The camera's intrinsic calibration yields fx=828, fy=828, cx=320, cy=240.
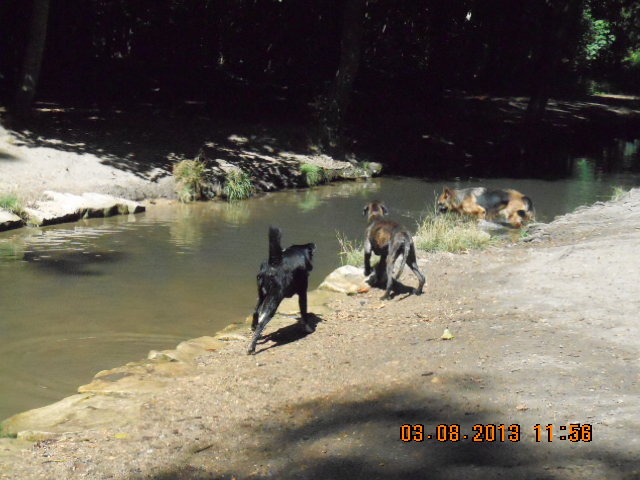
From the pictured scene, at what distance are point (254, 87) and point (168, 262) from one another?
1634cm

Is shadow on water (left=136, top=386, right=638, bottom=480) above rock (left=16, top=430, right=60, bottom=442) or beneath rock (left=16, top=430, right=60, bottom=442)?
above

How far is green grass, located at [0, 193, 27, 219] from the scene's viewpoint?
16062 mm

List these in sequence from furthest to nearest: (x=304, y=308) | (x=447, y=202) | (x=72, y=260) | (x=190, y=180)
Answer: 1. (x=190, y=180)
2. (x=447, y=202)
3. (x=72, y=260)
4. (x=304, y=308)

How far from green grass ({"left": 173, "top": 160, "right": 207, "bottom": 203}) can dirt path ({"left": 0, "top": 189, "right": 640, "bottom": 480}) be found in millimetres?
10321

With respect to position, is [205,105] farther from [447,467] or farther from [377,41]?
[447,467]

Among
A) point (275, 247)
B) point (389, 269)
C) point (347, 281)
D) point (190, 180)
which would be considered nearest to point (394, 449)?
point (275, 247)

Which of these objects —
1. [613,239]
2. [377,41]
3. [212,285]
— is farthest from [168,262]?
[377,41]

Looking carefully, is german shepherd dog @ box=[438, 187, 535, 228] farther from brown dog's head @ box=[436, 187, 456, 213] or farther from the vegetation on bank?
the vegetation on bank

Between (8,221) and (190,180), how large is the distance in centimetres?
522

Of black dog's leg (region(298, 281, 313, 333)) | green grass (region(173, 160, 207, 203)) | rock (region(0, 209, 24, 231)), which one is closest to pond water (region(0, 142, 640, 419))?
rock (region(0, 209, 24, 231))

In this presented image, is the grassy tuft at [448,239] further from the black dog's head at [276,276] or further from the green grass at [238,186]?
the green grass at [238,186]

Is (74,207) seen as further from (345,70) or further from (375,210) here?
(345,70)

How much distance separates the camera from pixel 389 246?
10.3 meters
